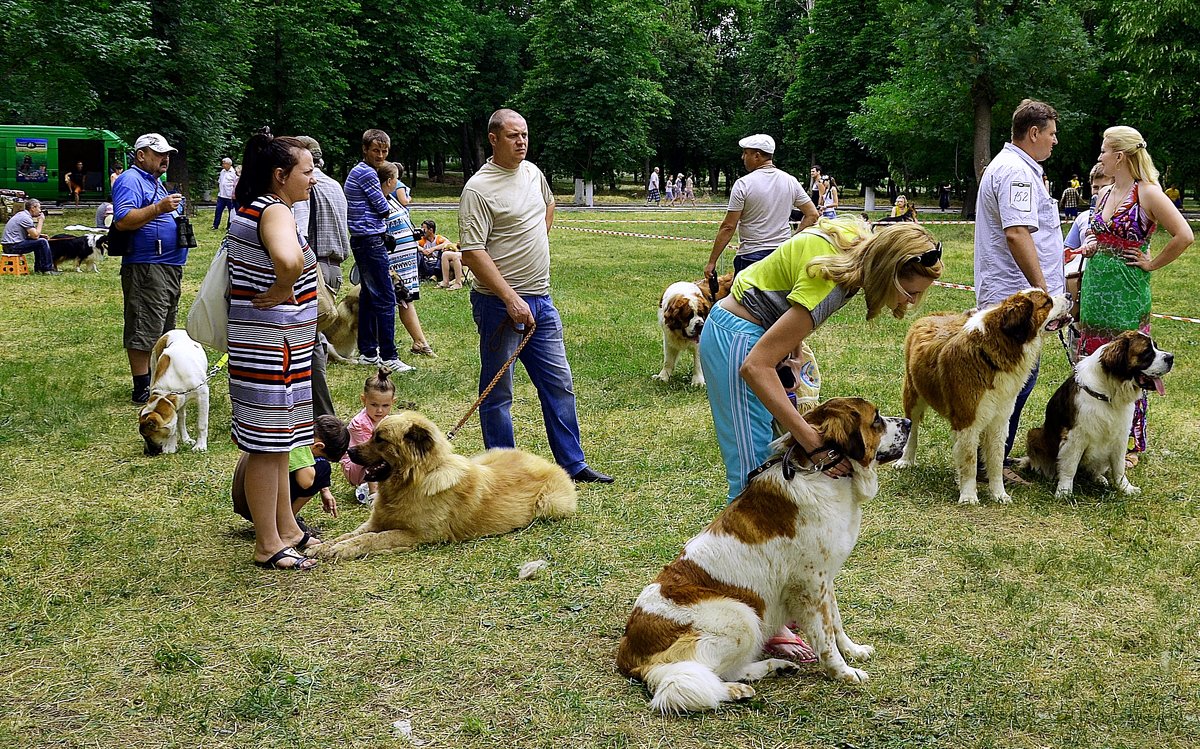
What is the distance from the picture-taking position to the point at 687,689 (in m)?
3.43

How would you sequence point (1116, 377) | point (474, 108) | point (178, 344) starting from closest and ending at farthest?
point (1116, 377)
point (178, 344)
point (474, 108)

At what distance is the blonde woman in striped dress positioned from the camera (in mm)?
4453

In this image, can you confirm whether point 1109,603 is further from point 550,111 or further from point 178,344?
point 550,111

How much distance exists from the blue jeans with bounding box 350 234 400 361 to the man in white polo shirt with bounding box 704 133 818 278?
3508mm

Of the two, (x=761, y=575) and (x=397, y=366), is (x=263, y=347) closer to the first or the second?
(x=761, y=575)

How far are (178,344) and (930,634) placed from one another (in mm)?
5870

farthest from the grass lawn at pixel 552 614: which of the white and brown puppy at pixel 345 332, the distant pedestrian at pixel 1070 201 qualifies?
the distant pedestrian at pixel 1070 201

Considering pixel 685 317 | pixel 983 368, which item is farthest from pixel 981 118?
pixel 983 368

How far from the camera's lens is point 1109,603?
15.1ft

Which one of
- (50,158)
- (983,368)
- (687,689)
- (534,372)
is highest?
(50,158)

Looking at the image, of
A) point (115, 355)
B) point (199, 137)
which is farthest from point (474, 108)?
point (115, 355)

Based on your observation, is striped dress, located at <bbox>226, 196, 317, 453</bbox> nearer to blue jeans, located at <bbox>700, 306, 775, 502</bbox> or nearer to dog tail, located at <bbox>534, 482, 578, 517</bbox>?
dog tail, located at <bbox>534, 482, 578, 517</bbox>

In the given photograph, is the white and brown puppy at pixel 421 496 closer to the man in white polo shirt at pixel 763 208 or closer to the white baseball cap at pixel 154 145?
the man in white polo shirt at pixel 763 208

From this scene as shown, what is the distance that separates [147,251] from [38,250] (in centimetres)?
1210
